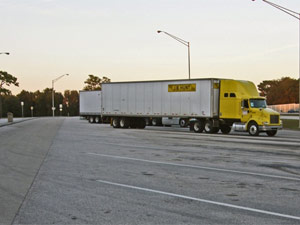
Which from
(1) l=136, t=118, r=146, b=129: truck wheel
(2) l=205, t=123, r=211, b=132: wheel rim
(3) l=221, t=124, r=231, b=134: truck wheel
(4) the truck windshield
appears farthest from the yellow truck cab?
(1) l=136, t=118, r=146, b=129: truck wheel

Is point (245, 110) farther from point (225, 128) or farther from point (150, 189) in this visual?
point (150, 189)

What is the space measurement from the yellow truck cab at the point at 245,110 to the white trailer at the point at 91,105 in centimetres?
2263

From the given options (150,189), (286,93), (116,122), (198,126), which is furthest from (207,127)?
(286,93)

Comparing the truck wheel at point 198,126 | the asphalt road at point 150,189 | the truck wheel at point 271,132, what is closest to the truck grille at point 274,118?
the truck wheel at point 271,132

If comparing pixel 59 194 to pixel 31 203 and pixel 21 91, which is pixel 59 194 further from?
pixel 21 91

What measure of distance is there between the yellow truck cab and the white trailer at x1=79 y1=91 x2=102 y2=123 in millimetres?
22632

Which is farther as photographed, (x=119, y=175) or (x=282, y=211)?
(x=119, y=175)

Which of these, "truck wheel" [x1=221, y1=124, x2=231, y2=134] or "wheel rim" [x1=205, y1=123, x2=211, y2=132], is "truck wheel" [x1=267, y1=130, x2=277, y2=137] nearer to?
"truck wheel" [x1=221, y1=124, x2=231, y2=134]

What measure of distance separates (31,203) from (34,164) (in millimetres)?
5436

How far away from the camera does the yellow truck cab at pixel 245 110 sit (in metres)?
25.7

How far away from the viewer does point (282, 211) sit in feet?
21.3

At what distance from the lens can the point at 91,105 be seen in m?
49.1

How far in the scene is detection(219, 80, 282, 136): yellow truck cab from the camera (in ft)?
84.4

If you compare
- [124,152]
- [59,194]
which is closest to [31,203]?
[59,194]
